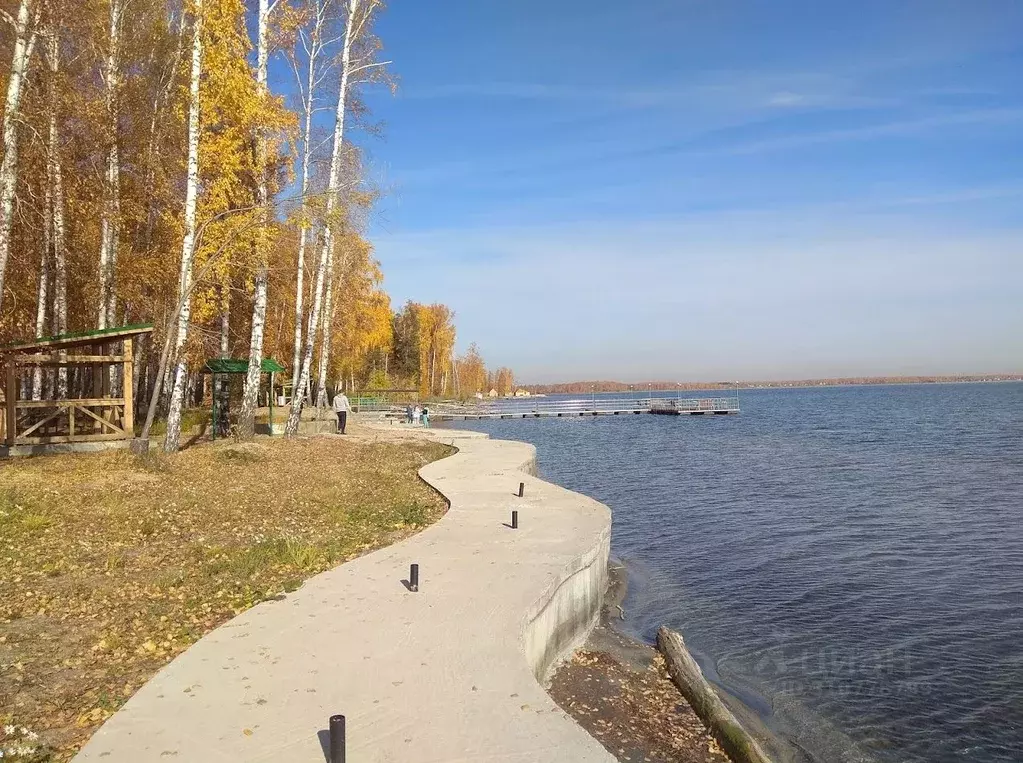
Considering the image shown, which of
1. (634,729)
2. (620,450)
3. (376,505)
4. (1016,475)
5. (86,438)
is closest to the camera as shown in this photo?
(634,729)

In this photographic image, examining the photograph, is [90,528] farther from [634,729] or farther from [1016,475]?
[1016,475]

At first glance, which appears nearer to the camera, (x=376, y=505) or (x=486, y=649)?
(x=486, y=649)

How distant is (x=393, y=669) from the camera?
19.1 feet

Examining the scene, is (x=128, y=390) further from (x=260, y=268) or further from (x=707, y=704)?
(x=707, y=704)

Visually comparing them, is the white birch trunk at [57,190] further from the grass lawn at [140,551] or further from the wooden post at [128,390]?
the grass lawn at [140,551]

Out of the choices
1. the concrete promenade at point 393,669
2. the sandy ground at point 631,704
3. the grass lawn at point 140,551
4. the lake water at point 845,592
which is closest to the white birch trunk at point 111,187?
the grass lawn at point 140,551

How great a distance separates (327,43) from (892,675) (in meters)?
22.7

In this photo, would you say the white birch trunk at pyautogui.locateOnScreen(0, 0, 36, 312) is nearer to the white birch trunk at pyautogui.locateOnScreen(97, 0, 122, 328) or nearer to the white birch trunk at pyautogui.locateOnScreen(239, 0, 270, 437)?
the white birch trunk at pyautogui.locateOnScreen(239, 0, 270, 437)

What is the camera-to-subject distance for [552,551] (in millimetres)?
9805

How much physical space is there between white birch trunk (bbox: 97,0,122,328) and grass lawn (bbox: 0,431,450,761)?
5329mm

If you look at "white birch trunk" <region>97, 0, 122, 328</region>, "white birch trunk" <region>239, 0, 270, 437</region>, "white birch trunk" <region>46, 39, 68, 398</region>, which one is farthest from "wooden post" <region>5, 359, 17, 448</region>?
"white birch trunk" <region>239, 0, 270, 437</region>

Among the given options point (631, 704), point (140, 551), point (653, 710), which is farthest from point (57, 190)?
point (653, 710)

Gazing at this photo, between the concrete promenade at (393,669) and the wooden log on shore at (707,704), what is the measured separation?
1296 millimetres

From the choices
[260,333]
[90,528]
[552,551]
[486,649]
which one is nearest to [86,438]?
[260,333]
